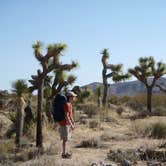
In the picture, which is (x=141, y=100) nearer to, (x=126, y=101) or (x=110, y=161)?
(x=126, y=101)

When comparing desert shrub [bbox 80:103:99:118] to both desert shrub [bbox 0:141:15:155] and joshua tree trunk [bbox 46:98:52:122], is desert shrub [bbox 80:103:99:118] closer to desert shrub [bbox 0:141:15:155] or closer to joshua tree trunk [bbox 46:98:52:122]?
joshua tree trunk [bbox 46:98:52:122]

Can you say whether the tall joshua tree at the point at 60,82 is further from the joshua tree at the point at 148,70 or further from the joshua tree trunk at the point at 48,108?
the joshua tree at the point at 148,70

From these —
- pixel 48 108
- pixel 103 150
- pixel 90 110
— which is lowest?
pixel 103 150

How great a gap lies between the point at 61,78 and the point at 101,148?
623cm

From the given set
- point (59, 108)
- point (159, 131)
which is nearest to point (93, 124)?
point (159, 131)

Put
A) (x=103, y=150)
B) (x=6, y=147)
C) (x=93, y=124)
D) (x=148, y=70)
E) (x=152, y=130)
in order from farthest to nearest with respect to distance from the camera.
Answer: (x=148, y=70) → (x=93, y=124) → (x=152, y=130) → (x=103, y=150) → (x=6, y=147)

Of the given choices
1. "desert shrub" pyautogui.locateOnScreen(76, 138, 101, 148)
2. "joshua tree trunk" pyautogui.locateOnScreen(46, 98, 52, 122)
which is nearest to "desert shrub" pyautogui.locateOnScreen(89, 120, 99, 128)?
"joshua tree trunk" pyautogui.locateOnScreen(46, 98, 52, 122)

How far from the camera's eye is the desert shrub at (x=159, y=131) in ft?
54.0

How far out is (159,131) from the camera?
54.5 ft

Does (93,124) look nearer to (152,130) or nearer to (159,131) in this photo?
(152,130)

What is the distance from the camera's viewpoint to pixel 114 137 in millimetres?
16438

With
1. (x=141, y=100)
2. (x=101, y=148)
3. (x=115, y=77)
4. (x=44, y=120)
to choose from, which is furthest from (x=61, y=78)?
(x=141, y=100)

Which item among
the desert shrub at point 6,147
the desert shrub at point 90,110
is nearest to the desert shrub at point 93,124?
the desert shrub at point 90,110

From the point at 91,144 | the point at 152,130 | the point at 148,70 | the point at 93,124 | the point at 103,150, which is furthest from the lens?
the point at 148,70
